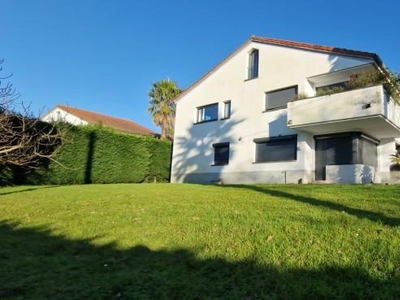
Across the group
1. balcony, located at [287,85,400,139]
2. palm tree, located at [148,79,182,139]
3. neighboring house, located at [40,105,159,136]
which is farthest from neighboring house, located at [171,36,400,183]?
neighboring house, located at [40,105,159,136]

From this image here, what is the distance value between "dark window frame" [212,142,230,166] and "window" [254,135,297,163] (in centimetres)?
241

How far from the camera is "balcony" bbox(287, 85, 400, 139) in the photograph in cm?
1620

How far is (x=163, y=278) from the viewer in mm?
4348

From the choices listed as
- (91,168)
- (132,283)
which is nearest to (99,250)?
(132,283)

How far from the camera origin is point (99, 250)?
5.86 metres

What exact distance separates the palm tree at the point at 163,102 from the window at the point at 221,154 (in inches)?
635

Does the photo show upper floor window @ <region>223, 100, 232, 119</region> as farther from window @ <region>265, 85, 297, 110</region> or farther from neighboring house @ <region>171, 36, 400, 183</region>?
window @ <region>265, 85, 297, 110</region>

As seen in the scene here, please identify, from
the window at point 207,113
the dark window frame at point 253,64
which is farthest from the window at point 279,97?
the window at point 207,113

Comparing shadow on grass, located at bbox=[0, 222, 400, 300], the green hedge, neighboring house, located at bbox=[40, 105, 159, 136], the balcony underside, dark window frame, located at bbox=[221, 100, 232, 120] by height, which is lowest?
shadow on grass, located at bbox=[0, 222, 400, 300]

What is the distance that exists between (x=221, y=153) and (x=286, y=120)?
546cm

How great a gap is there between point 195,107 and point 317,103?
34.3 feet

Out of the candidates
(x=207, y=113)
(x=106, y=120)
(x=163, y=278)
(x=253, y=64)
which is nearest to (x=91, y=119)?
(x=106, y=120)

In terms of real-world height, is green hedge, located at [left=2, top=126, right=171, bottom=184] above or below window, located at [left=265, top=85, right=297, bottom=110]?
below

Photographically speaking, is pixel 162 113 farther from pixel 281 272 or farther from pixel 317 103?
pixel 281 272
